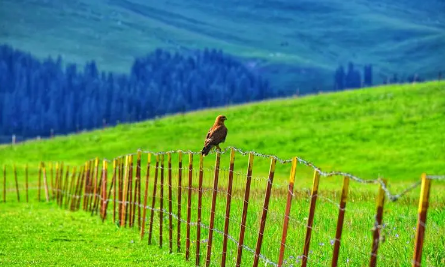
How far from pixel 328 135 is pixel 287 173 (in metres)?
16.7

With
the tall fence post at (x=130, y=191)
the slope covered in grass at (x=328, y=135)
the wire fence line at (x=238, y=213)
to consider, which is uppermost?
the wire fence line at (x=238, y=213)

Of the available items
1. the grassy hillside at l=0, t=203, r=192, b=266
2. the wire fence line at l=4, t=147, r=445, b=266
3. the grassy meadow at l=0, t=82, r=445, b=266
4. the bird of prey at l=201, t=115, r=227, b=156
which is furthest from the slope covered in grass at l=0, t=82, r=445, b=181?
the bird of prey at l=201, t=115, r=227, b=156

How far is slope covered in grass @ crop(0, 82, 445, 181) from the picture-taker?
222ft

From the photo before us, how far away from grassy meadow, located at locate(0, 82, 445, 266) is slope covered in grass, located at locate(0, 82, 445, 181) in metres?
0.14

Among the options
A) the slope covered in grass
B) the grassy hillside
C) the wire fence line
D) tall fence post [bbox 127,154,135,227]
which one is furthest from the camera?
the slope covered in grass

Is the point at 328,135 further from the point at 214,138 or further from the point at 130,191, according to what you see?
the point at 214,138

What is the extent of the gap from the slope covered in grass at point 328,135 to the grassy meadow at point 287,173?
143 mm

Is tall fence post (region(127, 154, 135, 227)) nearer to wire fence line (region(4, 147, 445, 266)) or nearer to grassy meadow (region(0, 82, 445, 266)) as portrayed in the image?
wire fence line (region(4, 147, 445, 266))

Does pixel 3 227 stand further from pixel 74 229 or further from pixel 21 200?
pixel 21 200

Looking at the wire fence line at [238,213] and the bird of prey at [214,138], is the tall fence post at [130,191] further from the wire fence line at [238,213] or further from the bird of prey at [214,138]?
the bird of prey at [214,138]

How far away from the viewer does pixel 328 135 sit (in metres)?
82.2

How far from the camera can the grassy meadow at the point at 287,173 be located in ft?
54.9

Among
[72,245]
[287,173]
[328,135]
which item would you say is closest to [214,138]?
[72,245]

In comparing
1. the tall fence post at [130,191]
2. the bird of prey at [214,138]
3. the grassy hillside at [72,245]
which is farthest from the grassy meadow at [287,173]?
the bird of prey at [214,138]
